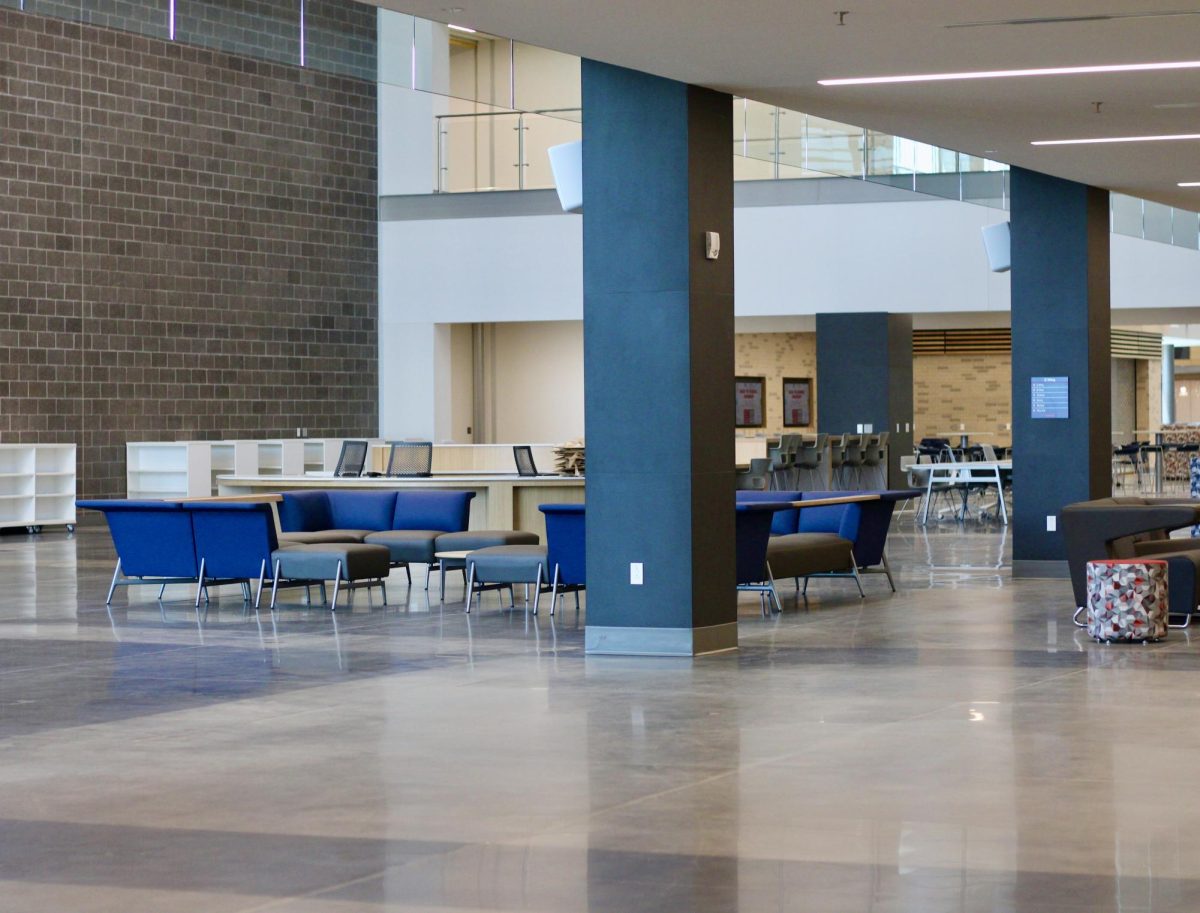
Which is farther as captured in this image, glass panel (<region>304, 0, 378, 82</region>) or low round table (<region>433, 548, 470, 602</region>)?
low round table (<region>433, 548, 470, 602</region>)

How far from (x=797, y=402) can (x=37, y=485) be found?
43.3 ft

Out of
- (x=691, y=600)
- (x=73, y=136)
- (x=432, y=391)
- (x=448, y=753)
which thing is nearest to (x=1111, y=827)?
(x=448, y=753)

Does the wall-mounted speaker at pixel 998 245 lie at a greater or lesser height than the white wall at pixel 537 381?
greater

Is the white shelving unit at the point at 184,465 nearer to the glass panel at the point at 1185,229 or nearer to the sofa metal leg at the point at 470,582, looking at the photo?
the sofa metal leg at the point at 470,582

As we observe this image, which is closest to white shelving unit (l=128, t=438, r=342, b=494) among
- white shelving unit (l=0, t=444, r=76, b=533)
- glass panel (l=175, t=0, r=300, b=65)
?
white shelving unit (l=0, t=444, r=76, b=533)

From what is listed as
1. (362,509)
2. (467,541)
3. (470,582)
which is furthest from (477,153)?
(470,582)

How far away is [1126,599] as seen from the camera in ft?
29.3

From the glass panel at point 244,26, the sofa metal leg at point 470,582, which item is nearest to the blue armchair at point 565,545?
the sofa metal leg at point 470,582

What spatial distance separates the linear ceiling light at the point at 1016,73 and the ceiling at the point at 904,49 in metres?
0.09

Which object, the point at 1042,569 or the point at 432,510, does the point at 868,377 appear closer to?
the point at 1042,569

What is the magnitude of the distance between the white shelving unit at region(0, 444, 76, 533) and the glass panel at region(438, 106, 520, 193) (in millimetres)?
7136

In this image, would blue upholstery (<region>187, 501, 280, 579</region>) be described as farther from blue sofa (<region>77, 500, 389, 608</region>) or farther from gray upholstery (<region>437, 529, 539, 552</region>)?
gray upholstery (<region>437, 529, 539, 552</region>)

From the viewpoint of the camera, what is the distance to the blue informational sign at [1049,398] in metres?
13.2

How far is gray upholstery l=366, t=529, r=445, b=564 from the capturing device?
39.5ft
